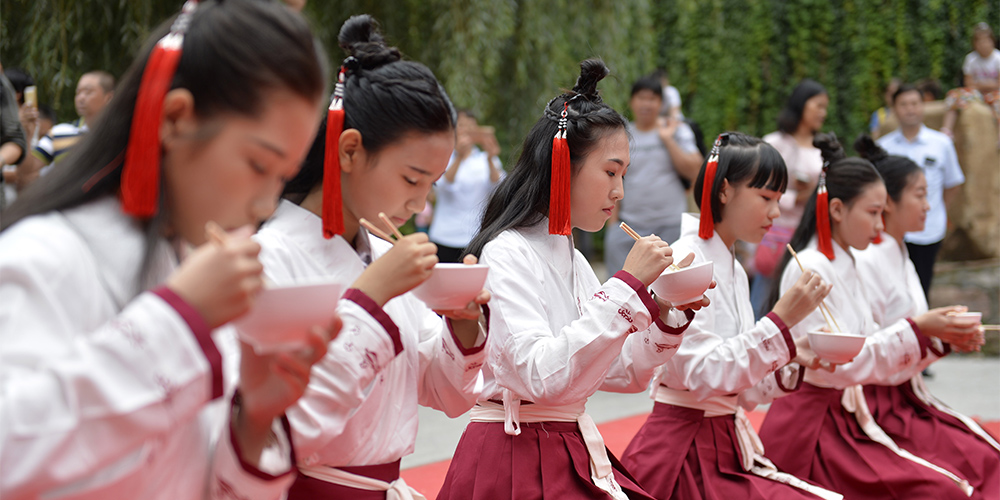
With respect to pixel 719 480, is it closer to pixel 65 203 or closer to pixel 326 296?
pixel 326 296

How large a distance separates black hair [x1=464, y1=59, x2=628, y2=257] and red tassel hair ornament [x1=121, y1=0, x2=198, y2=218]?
109 cm

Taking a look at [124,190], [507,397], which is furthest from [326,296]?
[507,397]

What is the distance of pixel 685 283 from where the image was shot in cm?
191

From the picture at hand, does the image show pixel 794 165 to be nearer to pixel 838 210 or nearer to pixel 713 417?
pixel 838 210

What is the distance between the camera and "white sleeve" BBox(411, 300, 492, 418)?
62.4 inches

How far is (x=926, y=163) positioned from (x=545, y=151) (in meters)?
4.03

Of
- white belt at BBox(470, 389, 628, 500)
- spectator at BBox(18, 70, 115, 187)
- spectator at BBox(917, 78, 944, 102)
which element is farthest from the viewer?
spectator at BBox(917, 78, 944, 102)

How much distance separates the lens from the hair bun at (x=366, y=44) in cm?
164

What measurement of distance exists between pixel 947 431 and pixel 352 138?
7.61 ft

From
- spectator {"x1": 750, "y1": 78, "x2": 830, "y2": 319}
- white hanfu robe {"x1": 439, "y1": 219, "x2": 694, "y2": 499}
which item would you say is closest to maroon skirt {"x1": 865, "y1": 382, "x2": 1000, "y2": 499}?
white hanfu robe {"x1": 439, "y1": 219, "x2": 694, "y2": 499}

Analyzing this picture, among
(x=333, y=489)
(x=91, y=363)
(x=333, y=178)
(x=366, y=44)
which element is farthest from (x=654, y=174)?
(x=91, y=363)

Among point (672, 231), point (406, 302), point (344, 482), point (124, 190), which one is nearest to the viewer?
point (124, 190)

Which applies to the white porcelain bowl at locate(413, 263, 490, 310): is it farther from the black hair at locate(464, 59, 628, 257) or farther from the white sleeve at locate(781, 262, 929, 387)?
the white sleeve at locate(781, 262, 929, 387)

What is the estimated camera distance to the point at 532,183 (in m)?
2.10
